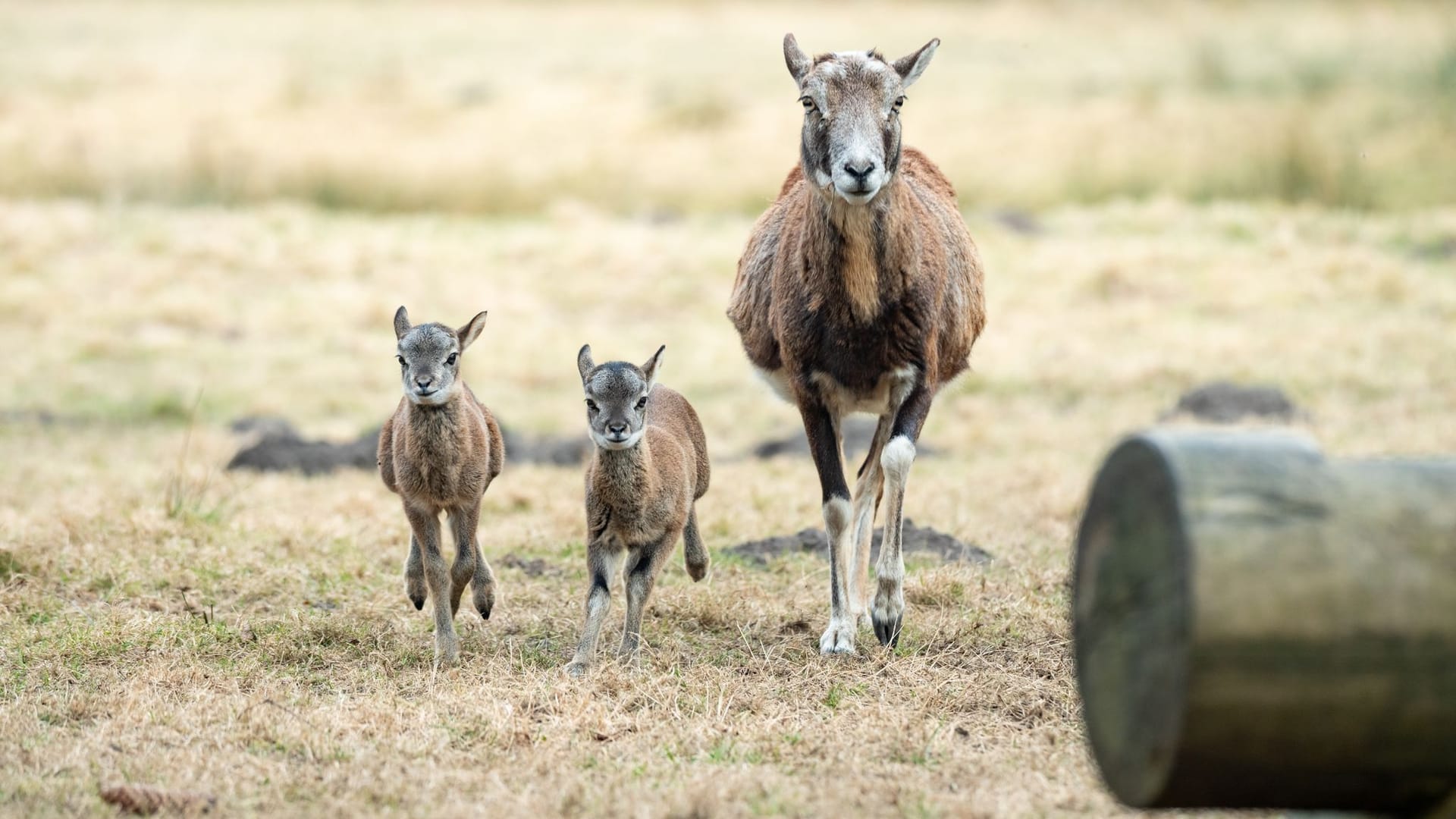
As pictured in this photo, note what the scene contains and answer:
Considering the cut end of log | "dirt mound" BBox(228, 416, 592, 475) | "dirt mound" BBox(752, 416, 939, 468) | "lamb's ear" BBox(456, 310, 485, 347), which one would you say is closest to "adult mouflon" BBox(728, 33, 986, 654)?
"lamb's ear" BBox(456, 310, 485, 347)

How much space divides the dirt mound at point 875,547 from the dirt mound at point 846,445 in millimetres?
3414

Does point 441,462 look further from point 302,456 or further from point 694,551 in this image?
point 302,456

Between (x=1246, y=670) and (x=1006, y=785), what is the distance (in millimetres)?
1698

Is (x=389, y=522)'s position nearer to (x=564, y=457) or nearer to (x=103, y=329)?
(x=564, y=457)

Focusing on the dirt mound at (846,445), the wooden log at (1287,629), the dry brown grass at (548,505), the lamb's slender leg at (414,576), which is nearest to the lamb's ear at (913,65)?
the dry brown grass at (548,505)

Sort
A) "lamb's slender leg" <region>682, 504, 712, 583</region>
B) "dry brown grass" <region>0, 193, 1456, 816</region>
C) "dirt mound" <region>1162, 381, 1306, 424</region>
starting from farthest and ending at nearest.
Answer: "dirt mound" <region>1162, 381, 1306, 424</region> < "lamb's slender leg" <region>682, 504, 712, 583</region> < "dry brown grass" <region>0, 193, 1456, 816</region>

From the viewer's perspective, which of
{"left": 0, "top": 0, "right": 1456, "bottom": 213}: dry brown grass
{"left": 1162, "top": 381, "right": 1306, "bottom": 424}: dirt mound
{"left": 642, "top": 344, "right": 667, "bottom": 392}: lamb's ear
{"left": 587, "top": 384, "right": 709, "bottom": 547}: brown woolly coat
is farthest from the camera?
{"left": 0, "top": 0, "right": 1456, "bottom": 213}: dry brown grass

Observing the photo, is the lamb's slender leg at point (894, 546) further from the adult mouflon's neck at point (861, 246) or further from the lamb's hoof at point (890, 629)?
the adult mouflon's neck at point (861, 246)

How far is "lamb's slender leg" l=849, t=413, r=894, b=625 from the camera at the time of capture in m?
8.14

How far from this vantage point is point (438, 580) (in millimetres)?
7277

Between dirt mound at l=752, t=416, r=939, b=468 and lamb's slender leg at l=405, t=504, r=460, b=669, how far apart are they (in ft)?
19.0

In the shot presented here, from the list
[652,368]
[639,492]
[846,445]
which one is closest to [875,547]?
[652,368]

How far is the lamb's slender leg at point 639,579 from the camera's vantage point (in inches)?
281

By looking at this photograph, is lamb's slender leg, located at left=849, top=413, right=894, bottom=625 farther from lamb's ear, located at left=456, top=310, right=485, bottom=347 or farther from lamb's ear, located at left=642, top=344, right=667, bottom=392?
lamb's ear, located at left=456, top=310, right=485, bottom=347
